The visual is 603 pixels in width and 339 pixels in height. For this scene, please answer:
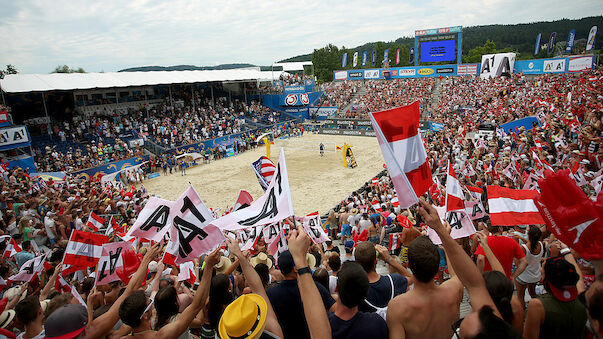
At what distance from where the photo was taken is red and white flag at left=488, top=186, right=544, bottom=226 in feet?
18.5

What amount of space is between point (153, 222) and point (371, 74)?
1908 inches

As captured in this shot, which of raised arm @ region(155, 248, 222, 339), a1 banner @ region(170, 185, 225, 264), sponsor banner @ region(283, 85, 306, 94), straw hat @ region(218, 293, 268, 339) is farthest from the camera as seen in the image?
sponsor banner @ region(283, 85, 306, 94)

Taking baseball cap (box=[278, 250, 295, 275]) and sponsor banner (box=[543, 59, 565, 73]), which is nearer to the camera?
baseball cap (box=[278, 250, 295, 275])

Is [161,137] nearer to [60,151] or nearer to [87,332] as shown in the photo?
[60,151]

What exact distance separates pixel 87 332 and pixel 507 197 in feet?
19.9

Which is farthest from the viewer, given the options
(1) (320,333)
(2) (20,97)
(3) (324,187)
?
(2) (20,97)

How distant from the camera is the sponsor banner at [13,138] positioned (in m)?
20.9

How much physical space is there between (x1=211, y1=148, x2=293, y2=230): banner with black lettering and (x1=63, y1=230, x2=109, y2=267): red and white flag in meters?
2.83

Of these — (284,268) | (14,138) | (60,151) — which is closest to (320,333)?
(284,268)

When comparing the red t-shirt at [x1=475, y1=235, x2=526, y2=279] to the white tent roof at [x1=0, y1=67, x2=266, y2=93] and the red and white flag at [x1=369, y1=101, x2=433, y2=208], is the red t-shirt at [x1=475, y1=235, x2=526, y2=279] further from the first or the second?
the white tent roof at [x1=0, y1=67, x2=266, y2=93]

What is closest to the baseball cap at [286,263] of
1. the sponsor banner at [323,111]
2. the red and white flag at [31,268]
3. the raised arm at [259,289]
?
the raised arm at [259,289]

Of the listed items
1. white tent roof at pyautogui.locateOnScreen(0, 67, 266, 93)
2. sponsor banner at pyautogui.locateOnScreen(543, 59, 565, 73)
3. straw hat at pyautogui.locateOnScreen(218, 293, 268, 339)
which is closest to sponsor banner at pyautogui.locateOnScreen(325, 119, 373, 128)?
white tent roof at pyautogui.locateOnScreen(0, 67, 266, 93)

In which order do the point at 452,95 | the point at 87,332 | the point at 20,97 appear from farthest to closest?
the point at 452,95, the point at 20,97, the point at 87,332

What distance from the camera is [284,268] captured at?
3121 mm
